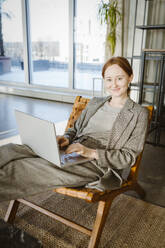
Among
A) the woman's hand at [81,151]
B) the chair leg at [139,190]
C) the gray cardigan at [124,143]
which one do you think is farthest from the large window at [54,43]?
the woman's hand at [81,151]

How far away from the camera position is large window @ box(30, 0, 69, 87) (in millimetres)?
5785

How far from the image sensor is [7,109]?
491 cm

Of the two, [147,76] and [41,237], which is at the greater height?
[147,76]

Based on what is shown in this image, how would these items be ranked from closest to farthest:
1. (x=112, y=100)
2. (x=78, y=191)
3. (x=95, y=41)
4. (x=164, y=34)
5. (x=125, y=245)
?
(x=78, y=191), (x=125, y=245), (x=112, y=100), (x=164, y=34), (x=95, y=41)

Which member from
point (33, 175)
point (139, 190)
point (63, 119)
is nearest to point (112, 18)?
point (63, 119)

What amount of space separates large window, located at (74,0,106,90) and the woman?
11.6ft

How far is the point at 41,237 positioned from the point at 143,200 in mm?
851

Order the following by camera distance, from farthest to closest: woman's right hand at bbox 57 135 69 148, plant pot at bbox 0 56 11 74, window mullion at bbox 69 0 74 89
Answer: plant pot at bbox 0 56 11 74
window mullion at bbox 69 0 74 89
woman's right hand at bbox 57 135 69 148

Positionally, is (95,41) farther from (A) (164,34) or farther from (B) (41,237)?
(B) (41,237)

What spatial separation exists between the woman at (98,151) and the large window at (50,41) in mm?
4658

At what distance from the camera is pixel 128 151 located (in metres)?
1.42

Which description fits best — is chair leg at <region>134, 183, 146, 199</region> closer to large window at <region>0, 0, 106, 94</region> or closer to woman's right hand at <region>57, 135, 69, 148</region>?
woman's right hand at <region>57, 135, 69, 148</region>

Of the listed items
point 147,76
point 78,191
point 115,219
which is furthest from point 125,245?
point 147,76

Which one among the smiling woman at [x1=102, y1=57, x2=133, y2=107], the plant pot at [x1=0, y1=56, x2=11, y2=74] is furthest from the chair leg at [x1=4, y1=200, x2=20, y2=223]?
the plant pot at [x1=0, y1=56, x2=11, y2=74]
